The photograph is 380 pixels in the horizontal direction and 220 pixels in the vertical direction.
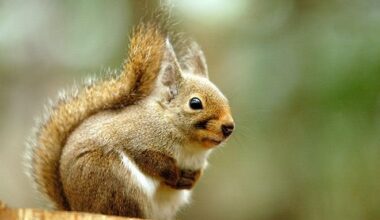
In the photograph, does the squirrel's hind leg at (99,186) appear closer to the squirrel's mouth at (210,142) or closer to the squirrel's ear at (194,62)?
the squirrel's mouth at (210,142)

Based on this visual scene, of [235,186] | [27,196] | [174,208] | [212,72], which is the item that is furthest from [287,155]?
[174,208]

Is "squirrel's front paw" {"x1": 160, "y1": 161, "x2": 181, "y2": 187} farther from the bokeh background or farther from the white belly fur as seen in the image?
the bokeh background

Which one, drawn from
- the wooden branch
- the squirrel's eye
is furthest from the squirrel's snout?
the wooden branch

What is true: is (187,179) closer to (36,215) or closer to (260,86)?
(36,215)

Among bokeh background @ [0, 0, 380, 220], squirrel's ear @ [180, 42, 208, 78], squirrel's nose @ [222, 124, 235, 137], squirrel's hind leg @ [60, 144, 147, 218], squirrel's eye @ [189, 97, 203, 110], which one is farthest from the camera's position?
bokeh background @ [0, 0, 380, 220]

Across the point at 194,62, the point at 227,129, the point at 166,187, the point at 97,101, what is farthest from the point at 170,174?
the point at 194,62
